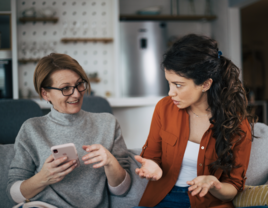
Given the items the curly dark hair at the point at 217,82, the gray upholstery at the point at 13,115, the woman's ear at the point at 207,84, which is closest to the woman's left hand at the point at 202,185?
the curly dark hair at the point at 217,82

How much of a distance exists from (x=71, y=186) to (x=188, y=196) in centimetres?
54

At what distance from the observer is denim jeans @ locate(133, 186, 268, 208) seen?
4.04 feet

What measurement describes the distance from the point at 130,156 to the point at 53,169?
1.88 ft

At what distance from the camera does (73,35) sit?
401 centimetres

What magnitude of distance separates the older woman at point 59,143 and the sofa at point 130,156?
84 mm

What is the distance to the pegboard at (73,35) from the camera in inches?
154

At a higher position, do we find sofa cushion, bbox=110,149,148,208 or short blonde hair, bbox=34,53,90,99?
short blonde hair, bbox=34,53,90,99

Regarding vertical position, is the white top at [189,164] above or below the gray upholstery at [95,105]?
below

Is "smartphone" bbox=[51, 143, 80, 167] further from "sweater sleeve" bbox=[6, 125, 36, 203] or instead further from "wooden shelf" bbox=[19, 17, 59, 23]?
"wooden shelf" bbox=[19, 17, 59, 23]

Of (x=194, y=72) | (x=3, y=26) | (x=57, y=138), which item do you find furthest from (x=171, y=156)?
(x=3, y=26)

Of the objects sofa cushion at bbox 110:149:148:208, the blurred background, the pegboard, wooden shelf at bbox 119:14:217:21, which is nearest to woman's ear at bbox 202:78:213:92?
sofa cushion at bbox 110:149:148:208

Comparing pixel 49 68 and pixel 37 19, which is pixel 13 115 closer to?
pixel 49 68

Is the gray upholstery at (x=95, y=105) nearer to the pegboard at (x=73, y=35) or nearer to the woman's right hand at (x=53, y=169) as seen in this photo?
the woman's right hand at (x=53, y=169)

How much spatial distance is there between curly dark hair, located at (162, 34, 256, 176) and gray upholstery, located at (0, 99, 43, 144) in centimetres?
104
